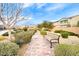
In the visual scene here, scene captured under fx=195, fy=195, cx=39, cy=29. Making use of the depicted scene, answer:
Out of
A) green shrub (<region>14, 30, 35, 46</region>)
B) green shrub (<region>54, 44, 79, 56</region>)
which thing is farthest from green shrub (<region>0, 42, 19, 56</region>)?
green shrub (<region>54, 44, 79, 56</region>)

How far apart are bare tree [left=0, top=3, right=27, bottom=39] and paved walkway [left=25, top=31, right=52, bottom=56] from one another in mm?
305

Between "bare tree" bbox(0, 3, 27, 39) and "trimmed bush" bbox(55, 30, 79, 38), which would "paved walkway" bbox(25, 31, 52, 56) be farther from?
"bare tree" bbox(0, 3, 27, 39)

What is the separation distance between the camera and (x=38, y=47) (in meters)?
2.40

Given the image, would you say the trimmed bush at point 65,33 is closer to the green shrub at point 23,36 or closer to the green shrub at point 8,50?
the green shrub at point 23,36

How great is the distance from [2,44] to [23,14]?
447mm

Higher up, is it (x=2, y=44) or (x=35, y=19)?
(x=35, y=19)

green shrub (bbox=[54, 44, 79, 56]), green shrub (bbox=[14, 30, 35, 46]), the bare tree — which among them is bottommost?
green shrub (bbox=[54, 44, 79, 56])

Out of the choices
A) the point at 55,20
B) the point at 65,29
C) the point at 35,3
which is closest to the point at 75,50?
the point at 65,29

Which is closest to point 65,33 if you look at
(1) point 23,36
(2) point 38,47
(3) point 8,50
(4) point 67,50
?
(4) point 67,50

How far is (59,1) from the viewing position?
7.85 feet

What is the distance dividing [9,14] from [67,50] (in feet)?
2.72

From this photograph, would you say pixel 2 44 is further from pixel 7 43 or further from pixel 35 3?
pixel 35 3

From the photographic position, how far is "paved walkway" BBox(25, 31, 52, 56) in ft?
7.79

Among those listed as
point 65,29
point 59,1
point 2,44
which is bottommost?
point 2,44
